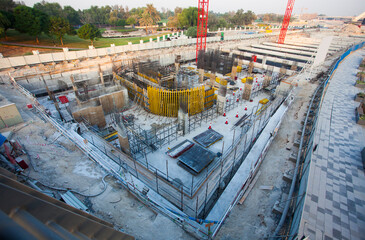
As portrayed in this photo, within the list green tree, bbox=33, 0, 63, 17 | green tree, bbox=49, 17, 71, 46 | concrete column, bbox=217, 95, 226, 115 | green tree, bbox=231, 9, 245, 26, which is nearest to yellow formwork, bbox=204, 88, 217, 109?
concrete column, bbox=217, 95, 226, 115

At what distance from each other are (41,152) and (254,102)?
23131 millimetres

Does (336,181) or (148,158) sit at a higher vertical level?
(336,181)

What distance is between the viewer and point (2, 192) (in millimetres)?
1686

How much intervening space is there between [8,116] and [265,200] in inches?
697

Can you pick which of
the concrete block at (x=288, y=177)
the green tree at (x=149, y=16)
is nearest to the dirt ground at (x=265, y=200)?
the concrete block at (x=288, y=177)

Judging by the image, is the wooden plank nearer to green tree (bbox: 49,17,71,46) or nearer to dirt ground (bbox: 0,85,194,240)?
dirt ground (bbox: 0,85,194,240)

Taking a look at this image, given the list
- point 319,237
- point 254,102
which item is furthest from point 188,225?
point 254,102

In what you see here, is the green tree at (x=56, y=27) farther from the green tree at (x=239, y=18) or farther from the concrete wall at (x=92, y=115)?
the green tree at (x=239, y=18)

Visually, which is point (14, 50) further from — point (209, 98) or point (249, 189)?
point (249, 189)

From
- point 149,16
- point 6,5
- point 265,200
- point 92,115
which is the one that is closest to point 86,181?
point 265,200

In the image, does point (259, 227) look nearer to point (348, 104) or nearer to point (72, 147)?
point (72, 147)

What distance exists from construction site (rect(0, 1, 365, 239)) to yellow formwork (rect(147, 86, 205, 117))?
117 millimetres

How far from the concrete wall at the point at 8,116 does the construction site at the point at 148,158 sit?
0.05 meters

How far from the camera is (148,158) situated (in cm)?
1555
